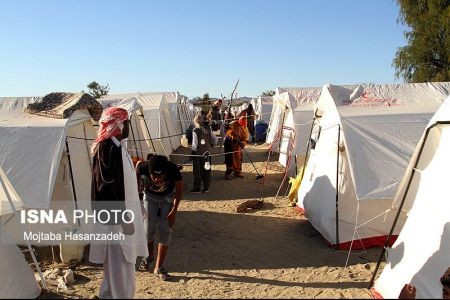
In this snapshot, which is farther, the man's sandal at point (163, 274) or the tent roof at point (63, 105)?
the tent roof at point (63, 105)

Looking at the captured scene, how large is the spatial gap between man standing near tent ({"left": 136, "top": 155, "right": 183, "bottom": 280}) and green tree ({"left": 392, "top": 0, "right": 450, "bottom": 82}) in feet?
61.8

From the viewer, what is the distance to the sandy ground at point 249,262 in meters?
5.10

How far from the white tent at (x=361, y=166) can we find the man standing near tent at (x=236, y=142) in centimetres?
478

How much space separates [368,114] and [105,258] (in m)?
4.50

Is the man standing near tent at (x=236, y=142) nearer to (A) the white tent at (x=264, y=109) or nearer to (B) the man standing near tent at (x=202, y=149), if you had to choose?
(B) the man standing near tent at (x=202, y=149)

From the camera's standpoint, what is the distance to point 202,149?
34.1 ft

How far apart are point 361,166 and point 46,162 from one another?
171 inches

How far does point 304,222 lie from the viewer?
8.01 m

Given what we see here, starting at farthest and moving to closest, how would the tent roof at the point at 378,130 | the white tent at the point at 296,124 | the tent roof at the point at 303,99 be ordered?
1. the tent roof at the point at 303,99
2. the white tent at the point at 296,124
3. the tent roof at the point at 378,130

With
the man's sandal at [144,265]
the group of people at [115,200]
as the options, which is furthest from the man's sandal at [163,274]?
the group of people at [115,200]

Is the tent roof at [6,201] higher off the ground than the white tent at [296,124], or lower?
higher

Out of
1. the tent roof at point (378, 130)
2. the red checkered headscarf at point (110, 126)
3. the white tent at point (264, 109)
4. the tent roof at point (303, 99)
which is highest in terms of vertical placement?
the red checkered headscarf at point (110, 126)

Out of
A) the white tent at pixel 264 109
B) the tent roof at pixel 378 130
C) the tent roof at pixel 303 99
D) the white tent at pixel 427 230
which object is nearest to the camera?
the white tent at pixel 427 230

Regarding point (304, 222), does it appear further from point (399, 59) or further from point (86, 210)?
point (399, 59)
